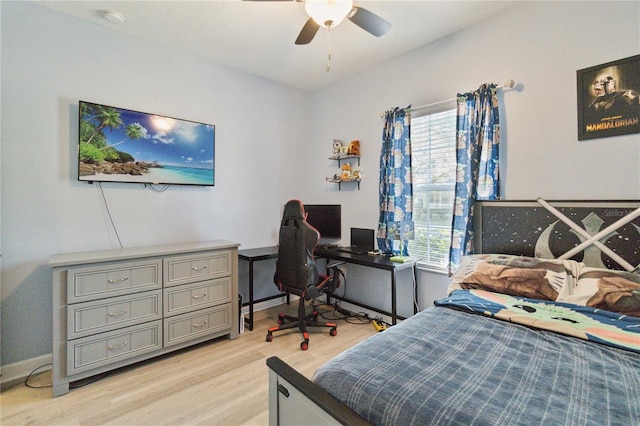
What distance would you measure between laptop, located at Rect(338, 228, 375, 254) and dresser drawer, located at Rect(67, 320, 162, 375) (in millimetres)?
1966

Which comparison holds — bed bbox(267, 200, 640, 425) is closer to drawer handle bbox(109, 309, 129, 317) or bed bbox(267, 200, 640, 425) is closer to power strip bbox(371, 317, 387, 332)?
power strip bbox(371, 317, 387, 332)

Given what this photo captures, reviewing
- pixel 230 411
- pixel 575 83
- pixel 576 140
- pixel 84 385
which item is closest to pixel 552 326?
pixel 576 140

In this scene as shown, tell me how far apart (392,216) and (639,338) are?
1.94 meters

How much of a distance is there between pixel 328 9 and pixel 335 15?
0.20 ft

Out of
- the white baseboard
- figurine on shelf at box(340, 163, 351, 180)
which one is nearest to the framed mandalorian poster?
figurine on shelf at box(340, 163, 351, 180)

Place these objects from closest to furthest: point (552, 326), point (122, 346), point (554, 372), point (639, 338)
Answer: point (554, 372) < point (639, 338) < point (552, 326) < point (122, 346)

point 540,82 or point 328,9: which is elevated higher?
point 328,9

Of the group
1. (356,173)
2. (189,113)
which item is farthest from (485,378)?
(189,113)

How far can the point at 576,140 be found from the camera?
203cm

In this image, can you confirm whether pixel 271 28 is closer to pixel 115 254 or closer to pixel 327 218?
pixel 327 218

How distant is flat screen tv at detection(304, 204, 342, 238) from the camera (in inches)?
144

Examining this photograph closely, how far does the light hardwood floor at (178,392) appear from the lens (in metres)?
1.76

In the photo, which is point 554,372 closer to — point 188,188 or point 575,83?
point 575,83

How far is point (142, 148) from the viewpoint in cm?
269
